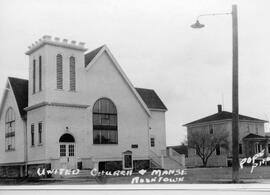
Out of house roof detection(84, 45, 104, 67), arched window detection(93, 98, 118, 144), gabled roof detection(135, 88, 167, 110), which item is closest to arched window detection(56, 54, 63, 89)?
house roof detection(84, 45, 104, 67)

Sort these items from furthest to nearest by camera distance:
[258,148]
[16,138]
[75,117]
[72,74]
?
[16,138] < [72,74] < [75,117] < [258,148]

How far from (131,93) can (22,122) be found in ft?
11.8

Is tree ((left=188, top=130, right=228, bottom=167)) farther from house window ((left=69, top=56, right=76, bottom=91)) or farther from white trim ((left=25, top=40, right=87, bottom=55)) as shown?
white trim ((left=25, top=40, right=87, bottom=55))

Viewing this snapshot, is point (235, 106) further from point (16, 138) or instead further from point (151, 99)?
point (16, 138)

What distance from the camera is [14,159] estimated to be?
46.7 feet

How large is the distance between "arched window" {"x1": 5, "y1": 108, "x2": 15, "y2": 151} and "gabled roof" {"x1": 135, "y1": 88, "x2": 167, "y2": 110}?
173 inches

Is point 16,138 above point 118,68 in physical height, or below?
below

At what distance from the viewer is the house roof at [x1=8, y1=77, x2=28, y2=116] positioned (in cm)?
1291

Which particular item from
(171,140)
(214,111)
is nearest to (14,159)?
(171,140)

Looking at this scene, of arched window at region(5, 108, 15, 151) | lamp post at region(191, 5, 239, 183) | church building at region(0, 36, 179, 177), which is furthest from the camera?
arched window at region(5, 108, 15, 151)

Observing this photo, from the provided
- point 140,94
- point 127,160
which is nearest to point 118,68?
point 140,94

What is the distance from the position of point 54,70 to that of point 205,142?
198 inches

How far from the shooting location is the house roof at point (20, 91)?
1291 cm

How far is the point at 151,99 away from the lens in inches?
502
